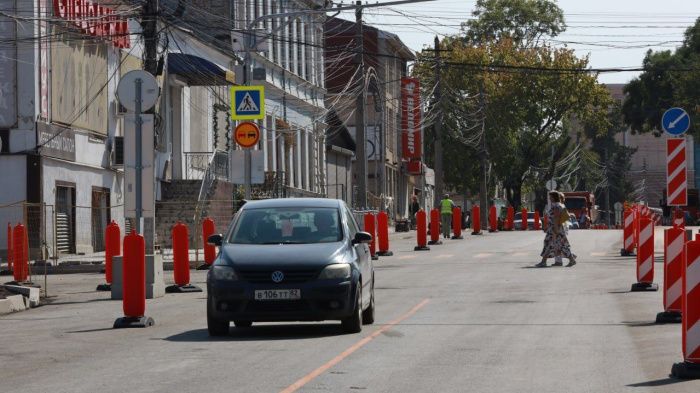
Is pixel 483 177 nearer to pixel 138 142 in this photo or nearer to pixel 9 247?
pixel 9 247

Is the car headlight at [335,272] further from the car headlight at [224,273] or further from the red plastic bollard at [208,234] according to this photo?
the red plastic bollard at [208,234]

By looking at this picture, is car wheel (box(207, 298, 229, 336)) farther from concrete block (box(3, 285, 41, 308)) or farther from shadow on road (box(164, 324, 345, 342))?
concrete block (box(3, 285, 41, 308))

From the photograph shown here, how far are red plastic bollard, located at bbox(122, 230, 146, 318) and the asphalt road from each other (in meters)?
0.39

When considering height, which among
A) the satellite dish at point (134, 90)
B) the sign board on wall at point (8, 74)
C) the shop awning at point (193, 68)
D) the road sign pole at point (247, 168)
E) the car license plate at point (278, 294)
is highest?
the shop awning at point (193, 68)

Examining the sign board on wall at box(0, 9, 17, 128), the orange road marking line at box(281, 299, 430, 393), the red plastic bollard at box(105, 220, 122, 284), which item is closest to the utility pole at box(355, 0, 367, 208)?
the sign board on wall at box(0, 9, 17, 128)

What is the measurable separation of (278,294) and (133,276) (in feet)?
10.0

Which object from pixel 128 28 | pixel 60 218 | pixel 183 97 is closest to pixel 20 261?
pixel 60 218

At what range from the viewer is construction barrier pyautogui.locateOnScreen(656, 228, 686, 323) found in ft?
57.5

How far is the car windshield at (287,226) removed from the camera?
16.8 meters

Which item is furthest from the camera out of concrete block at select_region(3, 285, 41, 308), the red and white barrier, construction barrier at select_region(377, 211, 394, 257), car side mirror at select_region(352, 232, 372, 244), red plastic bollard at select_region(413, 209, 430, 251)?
red plastic bollard at select_region(413, 209, 430, 251)

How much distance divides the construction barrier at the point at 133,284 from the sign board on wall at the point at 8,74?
19808mm

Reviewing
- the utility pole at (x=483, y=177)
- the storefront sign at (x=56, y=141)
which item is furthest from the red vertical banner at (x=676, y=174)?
the utility pole at (x=483, y=177)

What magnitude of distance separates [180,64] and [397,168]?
49839mm

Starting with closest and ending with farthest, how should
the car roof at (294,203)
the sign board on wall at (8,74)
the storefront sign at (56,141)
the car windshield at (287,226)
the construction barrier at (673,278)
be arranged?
the car windshield at (287,226), the car roof at (294,203), the construction barrier at (673,278), the sign board on wall at (8,74), the storefront sign at (56,141)
